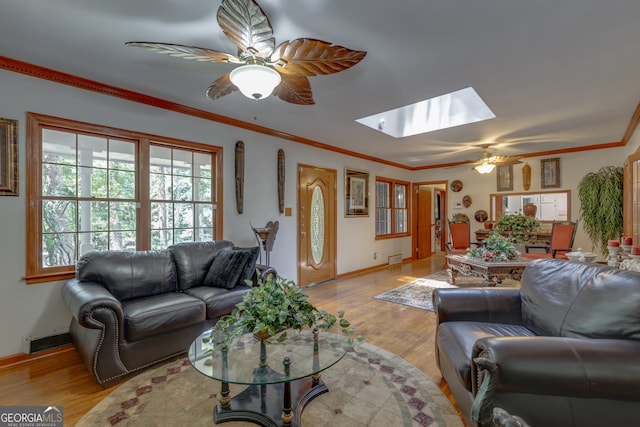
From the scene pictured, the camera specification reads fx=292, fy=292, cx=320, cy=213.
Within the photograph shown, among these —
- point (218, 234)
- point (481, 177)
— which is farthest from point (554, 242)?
point (218, 234)

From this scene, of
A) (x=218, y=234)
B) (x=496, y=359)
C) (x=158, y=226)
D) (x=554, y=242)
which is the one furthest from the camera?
(x=554, y=242)

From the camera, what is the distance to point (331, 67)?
191cm

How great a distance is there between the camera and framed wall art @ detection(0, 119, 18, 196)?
231cm

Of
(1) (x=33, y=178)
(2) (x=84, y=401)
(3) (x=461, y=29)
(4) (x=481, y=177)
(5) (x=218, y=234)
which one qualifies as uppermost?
(3) (x=461, y=29)

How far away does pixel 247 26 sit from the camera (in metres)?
1.65

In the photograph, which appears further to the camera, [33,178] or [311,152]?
[311,152]

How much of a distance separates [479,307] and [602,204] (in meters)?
4.49

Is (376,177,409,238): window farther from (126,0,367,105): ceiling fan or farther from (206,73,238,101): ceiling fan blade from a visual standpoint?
(126,0,367,105): ceiling fan

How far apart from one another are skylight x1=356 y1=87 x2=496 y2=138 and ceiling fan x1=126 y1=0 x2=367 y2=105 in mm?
1938

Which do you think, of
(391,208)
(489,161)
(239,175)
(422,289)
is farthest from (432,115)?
(391,208)

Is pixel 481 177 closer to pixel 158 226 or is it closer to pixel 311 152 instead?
pixel 311 152

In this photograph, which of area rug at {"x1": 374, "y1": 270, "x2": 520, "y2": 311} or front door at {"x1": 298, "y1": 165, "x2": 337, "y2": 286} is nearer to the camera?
area rug at {"x1": 374, "y1": 270, "x2": 520, "y2": 311}

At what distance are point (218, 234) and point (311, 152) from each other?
82.2 inches

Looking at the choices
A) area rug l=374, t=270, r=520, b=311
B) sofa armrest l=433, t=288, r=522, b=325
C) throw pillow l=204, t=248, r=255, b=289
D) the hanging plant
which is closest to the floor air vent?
area rug l=374, t=270, r=520, b=311
